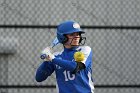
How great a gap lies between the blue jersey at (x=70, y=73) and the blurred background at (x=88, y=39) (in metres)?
1.48

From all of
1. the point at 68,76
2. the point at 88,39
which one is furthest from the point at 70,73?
the point at 88,39

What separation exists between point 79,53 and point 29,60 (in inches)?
81.2

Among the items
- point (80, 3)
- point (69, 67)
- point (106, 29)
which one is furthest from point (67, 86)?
point (80, 3)

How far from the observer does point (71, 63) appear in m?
3.88

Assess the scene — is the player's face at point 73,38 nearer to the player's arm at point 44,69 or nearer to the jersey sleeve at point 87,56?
the jersey sleeve at point 87,56

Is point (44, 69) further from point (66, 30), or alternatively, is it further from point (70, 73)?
point (66, 30)

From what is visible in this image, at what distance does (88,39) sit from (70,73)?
1.91m

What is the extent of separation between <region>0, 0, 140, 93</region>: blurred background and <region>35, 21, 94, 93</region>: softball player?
4.88ft

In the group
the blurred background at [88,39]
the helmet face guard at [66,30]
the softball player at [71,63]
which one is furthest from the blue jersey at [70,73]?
the blurred background at [88,39]

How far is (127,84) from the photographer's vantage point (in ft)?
18.6

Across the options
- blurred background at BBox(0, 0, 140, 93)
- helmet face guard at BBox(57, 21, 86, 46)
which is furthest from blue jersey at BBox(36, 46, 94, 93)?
blurred background at BBox(0, 0, 140, 93)

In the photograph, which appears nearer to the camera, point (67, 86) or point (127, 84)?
point (67, 86)

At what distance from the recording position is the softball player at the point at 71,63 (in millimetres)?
3891

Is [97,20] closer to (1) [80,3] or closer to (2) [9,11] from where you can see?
(1) [80,3]
